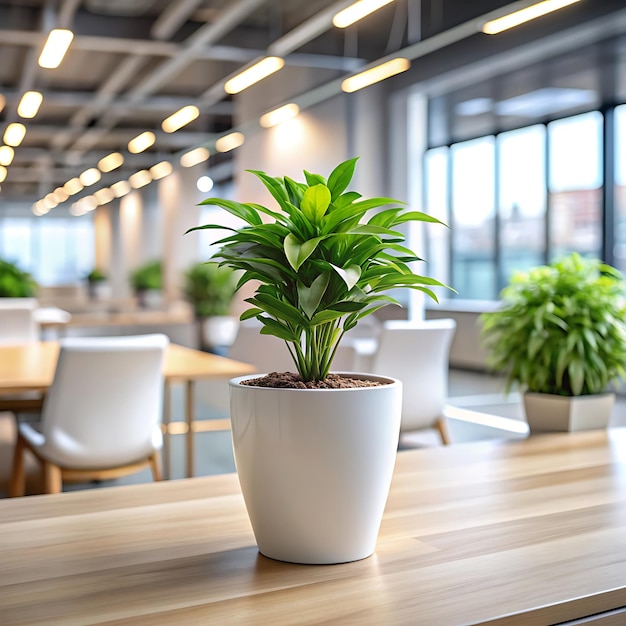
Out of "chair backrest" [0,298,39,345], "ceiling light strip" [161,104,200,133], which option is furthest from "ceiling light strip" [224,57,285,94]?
"chair backrest" [0,298,39,345]

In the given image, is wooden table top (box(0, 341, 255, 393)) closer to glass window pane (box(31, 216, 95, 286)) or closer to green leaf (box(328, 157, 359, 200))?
green leaf (box(328, 157, 359, 200))

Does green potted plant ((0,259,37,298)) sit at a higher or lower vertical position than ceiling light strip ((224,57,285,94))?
lower

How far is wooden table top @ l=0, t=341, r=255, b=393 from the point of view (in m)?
3.08

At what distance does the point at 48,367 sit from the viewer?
351 cm

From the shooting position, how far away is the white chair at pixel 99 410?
2787 millimetres

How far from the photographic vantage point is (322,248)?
101 cm

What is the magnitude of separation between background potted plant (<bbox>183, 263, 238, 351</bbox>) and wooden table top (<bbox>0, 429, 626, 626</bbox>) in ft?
31.9

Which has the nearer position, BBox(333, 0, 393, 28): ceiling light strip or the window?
BBox(333, 0, 393, 28): ceiling light strip

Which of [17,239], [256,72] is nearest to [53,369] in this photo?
[256,72]

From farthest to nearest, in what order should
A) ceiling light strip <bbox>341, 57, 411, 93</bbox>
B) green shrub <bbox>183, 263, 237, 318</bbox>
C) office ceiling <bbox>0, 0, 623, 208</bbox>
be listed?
green shrub <bbox>183, 263, 237, 318</bbox>, office ceiling <bbox>0, 0, 623, 208</bbox>, ceiling light strip <bbox>341, 57, 411, 93</bbox>

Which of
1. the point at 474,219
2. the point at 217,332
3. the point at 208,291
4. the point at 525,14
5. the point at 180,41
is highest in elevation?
the point at 180,41

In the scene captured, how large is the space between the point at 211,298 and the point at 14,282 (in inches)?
203

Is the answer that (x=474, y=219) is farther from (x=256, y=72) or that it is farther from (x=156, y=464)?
(x=156, y=464)

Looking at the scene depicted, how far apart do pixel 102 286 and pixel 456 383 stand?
948 centimetres
